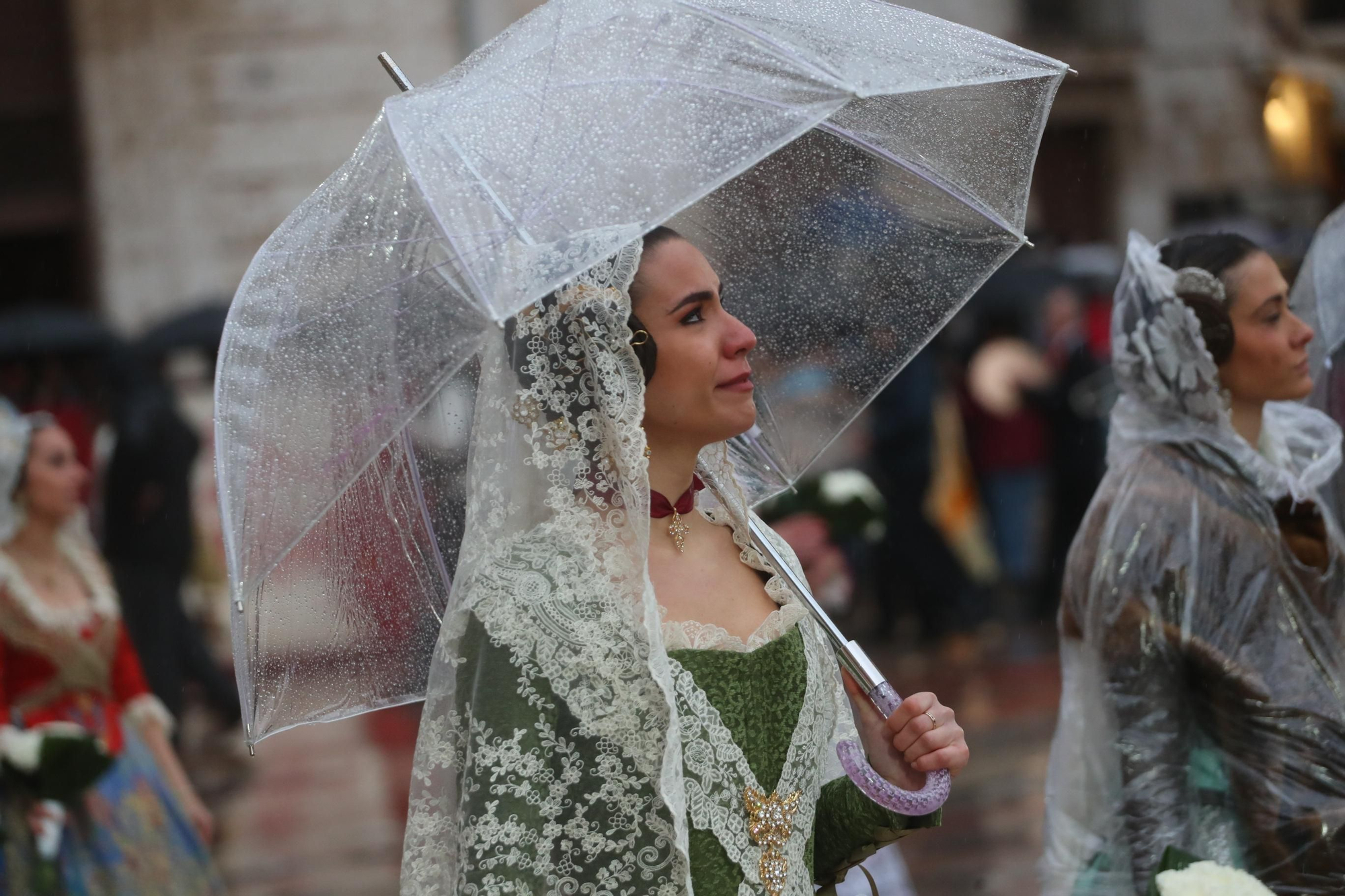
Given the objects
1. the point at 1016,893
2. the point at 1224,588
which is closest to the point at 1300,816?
the point at 1224,588

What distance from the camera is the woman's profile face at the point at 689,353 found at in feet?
8.00

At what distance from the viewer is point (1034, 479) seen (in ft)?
37.3

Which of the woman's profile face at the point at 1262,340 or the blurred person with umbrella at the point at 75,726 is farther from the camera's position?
the blurred person with umbrella at the point at 75,726

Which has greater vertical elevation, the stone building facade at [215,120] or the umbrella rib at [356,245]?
the stone building facade at [215,120]

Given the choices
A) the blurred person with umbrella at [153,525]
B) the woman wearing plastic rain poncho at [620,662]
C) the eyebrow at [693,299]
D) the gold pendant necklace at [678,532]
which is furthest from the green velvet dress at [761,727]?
the blurred person with umbrella at [153,525]

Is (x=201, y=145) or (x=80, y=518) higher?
(x=201, y=145)

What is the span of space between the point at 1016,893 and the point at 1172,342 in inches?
111

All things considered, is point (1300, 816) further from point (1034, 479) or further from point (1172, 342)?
point (1034, 479)

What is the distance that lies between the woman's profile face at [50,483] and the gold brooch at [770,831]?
3.43m

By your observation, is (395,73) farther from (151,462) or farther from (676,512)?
(151,462)

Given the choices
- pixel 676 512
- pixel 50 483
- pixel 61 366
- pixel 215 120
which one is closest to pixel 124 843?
pixel 50 483

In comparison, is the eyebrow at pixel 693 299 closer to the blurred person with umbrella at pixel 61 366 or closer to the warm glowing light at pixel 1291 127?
the warm glowing light at pixel 1291 127
